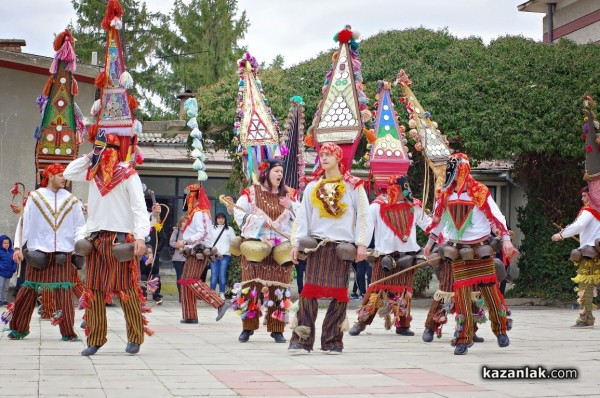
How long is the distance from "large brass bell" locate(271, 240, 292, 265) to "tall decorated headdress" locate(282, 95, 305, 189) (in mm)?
1527

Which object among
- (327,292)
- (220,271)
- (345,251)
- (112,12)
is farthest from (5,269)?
(345,251)

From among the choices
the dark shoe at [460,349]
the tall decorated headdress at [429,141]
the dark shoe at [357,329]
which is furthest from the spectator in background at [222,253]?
the dark shoe at [460,349]

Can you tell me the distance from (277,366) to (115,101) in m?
3.17

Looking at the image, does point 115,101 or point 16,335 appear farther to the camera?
point 16,335

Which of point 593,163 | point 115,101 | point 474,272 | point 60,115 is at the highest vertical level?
point 60,115

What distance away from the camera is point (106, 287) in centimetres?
970

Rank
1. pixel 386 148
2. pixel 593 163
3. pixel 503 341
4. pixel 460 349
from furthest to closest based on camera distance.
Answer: pixel 593 163 < pixel 386 148 < pixel 503 341 < pixel 460 349

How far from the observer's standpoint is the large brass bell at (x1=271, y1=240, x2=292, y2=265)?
11.6m

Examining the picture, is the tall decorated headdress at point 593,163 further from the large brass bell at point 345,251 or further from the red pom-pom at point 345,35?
the large brass bell at point 345,251

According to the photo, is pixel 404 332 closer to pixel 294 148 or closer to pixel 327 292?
pixel 294 148

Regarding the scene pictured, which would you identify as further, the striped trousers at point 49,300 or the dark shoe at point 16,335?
the striped trousers at point 49,300

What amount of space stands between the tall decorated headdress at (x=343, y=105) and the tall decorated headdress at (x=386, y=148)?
1595 millimetres

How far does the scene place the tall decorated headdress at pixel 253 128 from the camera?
12633 mm

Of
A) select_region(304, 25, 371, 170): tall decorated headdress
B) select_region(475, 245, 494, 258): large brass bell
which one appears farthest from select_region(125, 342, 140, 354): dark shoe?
select_region(475, 245, 494, 258): large brass bell
